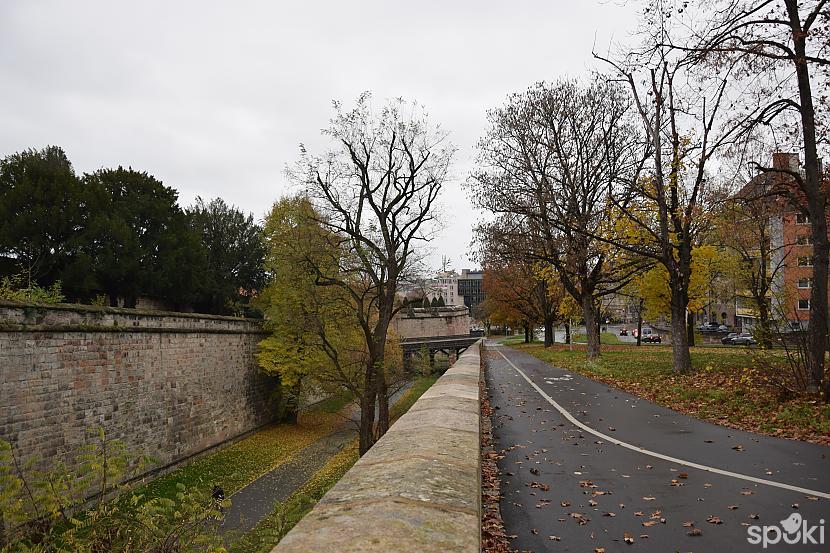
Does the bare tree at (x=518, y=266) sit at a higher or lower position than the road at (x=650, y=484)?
higher

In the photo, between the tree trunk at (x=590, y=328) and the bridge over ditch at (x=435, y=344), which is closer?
the tree trunk at (x=590, y=328)

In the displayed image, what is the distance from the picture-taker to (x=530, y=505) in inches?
180

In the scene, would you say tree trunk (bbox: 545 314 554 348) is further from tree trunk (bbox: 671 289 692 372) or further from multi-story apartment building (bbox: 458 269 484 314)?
multi-story apartment building (bbox: 458 269 484 314)

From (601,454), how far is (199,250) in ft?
122

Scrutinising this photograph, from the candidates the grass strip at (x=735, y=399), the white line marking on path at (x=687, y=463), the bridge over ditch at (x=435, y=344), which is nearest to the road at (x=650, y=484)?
the white line marking on path at (x=687, y=463)

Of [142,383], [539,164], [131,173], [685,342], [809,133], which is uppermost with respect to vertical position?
[131,173]

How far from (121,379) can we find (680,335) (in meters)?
17.4

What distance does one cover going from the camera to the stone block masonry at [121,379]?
43.0 ft

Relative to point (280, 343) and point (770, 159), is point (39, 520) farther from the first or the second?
point (280, 343)

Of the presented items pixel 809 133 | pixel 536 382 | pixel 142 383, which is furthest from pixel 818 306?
pixel 142 383

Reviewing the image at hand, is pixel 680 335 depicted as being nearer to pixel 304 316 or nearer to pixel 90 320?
pixel 304 316

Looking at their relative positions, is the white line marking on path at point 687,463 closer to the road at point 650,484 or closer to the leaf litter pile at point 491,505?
the road at point 650,484

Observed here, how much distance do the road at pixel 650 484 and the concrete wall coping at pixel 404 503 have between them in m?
0.78

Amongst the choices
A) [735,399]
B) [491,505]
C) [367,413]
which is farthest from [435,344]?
[491,505]
